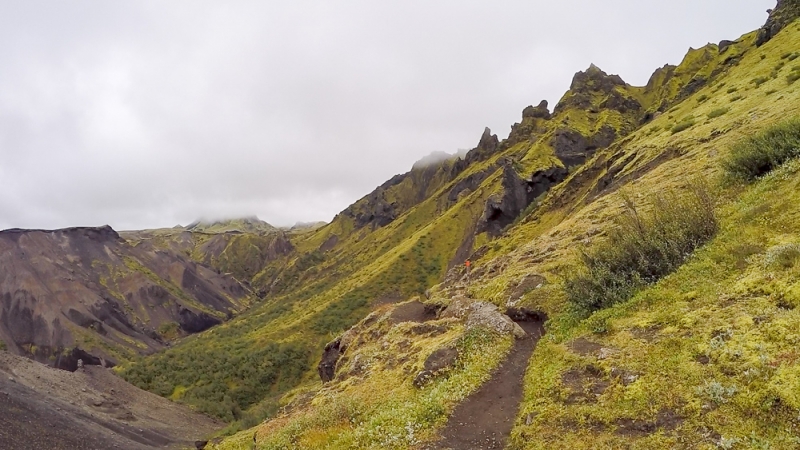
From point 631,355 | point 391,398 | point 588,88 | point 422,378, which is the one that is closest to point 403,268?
point 588,88

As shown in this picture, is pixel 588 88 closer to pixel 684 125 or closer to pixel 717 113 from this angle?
pixel 684 125

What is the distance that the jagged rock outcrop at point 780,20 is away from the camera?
5400 cm

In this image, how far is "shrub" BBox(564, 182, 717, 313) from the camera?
15.2m

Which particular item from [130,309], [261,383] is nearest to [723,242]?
[261,383]

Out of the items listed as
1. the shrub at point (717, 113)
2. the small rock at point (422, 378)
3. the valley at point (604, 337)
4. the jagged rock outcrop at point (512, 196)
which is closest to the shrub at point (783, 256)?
the valley at point (604, 337)

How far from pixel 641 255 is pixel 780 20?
200 feet

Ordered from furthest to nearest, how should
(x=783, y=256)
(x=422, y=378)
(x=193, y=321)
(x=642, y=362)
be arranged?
(x=193, y=321) < (x=422, y=378) < (x=783, y=256) < (x=642, y=362)

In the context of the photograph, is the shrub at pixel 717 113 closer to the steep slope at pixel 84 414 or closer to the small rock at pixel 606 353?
the small rock at pixel 606 353

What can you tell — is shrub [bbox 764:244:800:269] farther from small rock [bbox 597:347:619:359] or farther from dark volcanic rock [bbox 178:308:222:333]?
dark volcanic rock [bbox 178:308:222:333]

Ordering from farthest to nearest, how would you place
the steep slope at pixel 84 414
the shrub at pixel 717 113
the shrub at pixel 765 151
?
the steep slope at pixel 84 414 → the shrub at pixel 717 113 → the shrub at pixel 765 151

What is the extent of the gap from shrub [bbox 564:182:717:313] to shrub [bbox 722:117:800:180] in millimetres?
3596

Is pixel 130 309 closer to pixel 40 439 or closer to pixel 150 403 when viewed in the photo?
pixel 150 403

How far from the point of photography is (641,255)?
1567 cm

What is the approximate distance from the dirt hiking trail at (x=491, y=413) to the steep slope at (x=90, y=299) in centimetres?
11521
